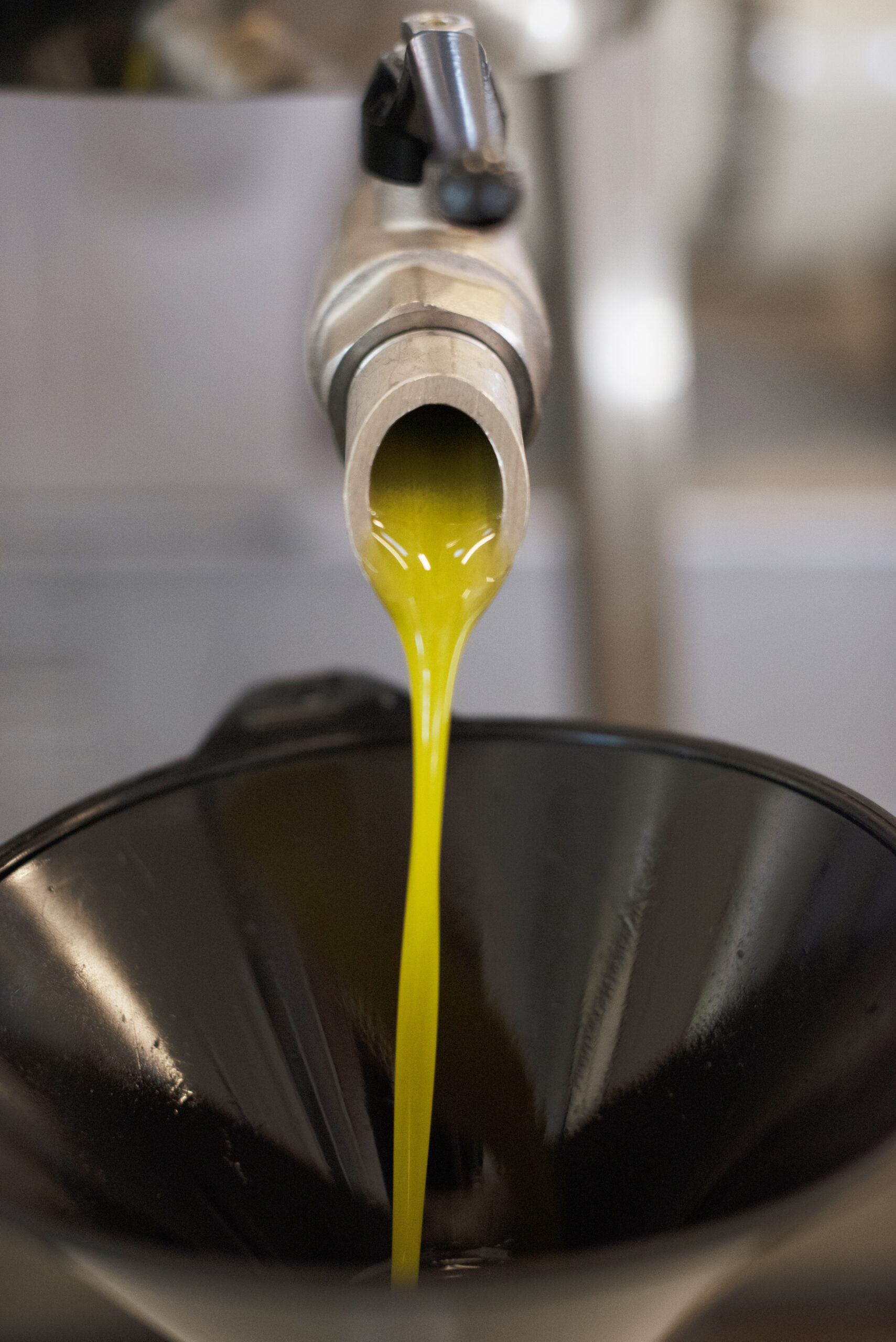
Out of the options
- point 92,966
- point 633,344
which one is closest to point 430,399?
point 92,966

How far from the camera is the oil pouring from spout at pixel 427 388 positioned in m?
0.34

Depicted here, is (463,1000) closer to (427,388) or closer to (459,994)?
(459,994)

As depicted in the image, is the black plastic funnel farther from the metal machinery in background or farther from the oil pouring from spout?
the metal machinery in background

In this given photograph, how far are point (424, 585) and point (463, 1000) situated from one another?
15 centimetres

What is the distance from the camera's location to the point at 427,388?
0.35 meters

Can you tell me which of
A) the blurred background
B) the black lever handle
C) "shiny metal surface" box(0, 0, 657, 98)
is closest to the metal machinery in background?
"shiny metal surface" box(0, 0, 657, 98)

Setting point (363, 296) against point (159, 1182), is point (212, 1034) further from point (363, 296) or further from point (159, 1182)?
point (363, 296)

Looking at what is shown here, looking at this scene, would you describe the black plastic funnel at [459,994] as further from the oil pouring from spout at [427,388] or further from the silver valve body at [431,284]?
the silver valve body at [431,284]

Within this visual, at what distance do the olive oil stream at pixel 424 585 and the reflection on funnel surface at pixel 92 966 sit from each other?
78mm

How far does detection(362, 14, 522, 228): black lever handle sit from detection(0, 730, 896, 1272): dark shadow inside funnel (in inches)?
8.5

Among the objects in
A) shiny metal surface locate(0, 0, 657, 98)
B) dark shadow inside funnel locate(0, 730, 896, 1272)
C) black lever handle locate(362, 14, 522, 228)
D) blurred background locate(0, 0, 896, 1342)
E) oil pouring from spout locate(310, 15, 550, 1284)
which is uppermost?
black lever handle locate(362, 14, 522, 228)

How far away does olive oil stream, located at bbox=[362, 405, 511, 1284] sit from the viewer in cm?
44

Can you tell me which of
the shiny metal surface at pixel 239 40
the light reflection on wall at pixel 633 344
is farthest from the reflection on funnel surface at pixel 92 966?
the light reflection on wall at pixel 633 344

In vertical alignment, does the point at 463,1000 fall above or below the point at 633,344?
above
